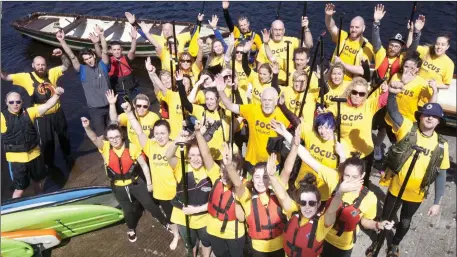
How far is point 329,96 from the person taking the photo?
6527 mm

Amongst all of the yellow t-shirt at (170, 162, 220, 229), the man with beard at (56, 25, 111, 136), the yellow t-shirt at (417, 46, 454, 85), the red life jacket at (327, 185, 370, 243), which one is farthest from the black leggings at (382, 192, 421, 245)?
the man with beard at (56, 25, 111, 136)

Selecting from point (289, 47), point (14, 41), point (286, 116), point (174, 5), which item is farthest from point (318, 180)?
point (174, 5)

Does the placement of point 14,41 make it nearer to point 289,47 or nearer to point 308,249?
point 289,47

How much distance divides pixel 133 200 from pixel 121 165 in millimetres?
724

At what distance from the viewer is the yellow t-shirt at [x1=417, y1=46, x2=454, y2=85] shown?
23.8 feet

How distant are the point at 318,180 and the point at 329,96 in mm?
1762

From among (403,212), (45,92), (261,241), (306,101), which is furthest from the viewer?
(45,92)

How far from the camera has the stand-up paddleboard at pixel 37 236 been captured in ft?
19.8

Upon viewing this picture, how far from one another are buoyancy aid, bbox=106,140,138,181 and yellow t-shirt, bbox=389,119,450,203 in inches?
148

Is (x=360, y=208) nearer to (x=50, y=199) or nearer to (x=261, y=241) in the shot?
(x=261, y=241)

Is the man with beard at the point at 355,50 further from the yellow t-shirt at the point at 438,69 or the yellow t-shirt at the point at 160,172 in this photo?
the yellow t-shirt at the point at 160,172

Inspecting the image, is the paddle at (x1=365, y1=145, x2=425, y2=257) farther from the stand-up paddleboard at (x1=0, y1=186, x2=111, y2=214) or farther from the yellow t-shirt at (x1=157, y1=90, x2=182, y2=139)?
the stand-up paddleboard at (x1=0, y1=186, x2=111, y2=214)

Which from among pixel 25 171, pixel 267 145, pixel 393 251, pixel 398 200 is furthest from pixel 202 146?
pixel 25 171

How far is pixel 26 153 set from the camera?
685 centimetres
